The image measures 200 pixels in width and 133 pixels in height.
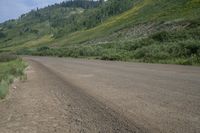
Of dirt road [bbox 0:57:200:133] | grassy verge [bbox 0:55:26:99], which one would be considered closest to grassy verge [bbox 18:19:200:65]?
grassy verge [bbox 0:55:26:99]

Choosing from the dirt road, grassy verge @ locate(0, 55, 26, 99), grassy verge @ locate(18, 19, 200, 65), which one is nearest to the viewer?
the dirt road

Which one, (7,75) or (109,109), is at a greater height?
(109,109)

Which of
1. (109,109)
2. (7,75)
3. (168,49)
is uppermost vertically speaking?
(168,49)

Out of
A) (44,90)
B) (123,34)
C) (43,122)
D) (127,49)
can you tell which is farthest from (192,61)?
(123,34)

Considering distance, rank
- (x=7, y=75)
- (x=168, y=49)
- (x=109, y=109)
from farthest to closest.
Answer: (x=168, y=49), (x=7, y=75), (x=109, y=109)

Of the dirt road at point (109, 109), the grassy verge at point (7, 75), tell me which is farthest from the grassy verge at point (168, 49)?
the dirt road at point (109, 109)

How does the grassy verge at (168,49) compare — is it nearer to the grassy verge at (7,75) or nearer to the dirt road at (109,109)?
the grassy verge at (7,75)

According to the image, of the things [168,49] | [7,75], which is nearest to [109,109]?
[7,75]

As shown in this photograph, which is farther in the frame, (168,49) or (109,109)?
(168,49)

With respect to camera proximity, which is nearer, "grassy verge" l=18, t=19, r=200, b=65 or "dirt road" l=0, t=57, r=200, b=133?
"dirt road" l=0, t=57, r=200, b=133

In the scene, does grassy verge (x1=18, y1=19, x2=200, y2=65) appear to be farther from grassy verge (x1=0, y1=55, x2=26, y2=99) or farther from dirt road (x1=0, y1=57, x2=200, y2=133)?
dirt road (x1=0, y1=57, x2=200, y2=133)

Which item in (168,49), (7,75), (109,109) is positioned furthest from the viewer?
(168,49)

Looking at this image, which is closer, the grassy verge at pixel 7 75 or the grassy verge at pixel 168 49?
the grassy verge at pixel 7 75

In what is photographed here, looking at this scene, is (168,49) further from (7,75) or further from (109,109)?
(109,109)
